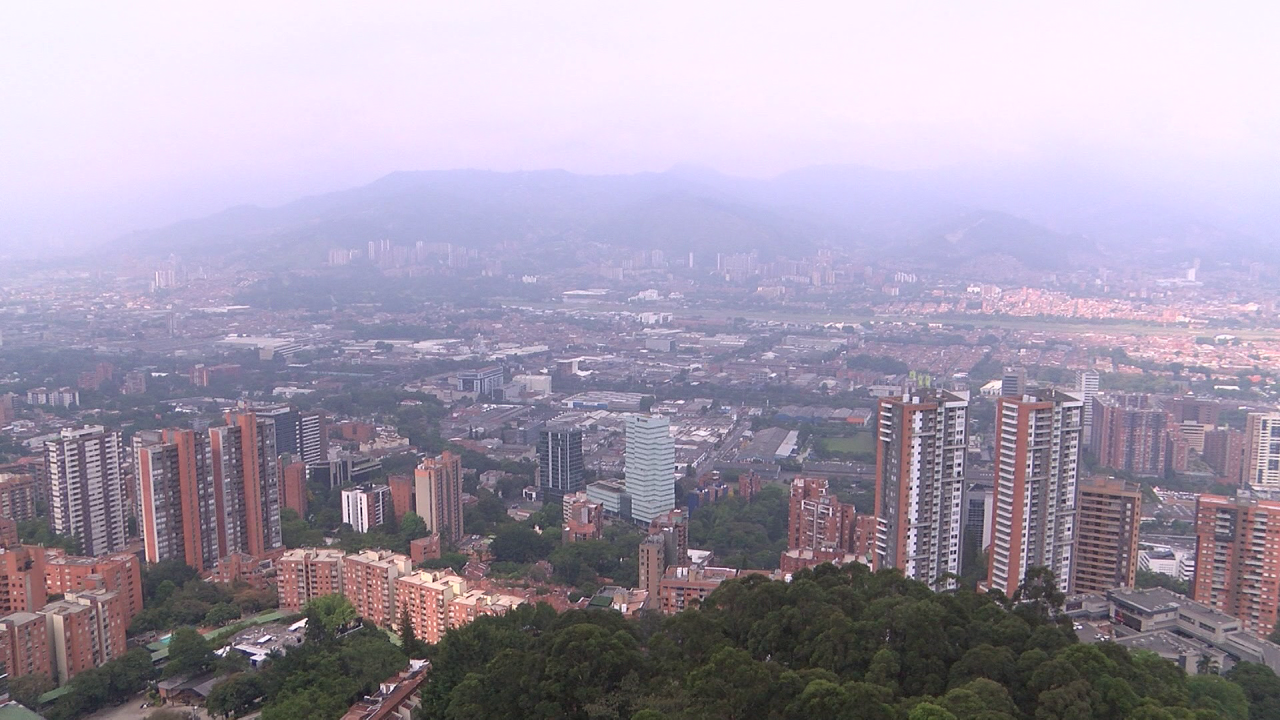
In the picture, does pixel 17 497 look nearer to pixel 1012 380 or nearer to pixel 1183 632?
pixel 1183 632

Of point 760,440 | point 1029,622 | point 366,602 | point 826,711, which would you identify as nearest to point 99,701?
point 366,602

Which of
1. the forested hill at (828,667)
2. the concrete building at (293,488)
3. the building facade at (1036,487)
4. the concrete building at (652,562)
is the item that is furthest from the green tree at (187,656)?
the building facade at (1036,487)

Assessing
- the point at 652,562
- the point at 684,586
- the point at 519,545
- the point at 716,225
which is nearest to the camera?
the point at 684,586

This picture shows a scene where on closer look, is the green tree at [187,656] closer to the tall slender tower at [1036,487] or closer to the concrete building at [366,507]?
the concrete building at [366,507]

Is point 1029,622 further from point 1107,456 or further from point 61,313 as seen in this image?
point 61,313

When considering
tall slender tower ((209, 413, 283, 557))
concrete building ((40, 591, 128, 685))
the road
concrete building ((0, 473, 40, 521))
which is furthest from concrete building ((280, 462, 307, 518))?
the road

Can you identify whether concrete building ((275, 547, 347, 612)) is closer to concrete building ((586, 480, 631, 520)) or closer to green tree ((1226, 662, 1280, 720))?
concrete building ((586, 480, 631, 520))

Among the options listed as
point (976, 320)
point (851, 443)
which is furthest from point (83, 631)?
point (976, 320)
